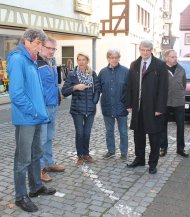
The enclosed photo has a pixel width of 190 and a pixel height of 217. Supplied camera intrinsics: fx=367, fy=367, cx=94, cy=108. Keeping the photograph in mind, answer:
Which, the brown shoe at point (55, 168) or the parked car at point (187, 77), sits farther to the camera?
the parked car at point (187, 77)

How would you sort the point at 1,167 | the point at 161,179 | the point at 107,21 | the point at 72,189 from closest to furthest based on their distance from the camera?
the point at 72,189 < the point at 161,179 < the point at 1,167 < the point at 107,21

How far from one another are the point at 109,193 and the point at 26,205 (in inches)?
44.0

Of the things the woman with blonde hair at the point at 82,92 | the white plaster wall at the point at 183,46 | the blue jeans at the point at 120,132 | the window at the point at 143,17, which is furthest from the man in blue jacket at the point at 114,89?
the white plaster wall at the point at 183,46

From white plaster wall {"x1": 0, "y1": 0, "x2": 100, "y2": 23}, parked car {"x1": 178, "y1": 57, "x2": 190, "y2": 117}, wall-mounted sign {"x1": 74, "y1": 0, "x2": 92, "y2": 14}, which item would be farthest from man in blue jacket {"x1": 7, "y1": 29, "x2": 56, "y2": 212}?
wall-mounted sign {"x1": 74, "y1": 0, "x2": 92, "y2": 14}

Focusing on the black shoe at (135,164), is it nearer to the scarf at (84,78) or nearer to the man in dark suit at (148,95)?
the man in dark suit at (148,95)

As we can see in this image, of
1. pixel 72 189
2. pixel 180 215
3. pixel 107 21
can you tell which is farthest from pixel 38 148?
A: pixel 107 21

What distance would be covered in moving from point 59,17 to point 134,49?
14377 mm

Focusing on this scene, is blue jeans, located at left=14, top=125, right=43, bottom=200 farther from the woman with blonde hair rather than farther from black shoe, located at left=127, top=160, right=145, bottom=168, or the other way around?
black shoe, located at left=127, top=160, right=145, bottom=168

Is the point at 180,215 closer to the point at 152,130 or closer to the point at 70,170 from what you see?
the point at 152,130

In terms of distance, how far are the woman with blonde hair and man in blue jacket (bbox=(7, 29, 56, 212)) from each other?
4.98 ft

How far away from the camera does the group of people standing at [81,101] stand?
382cm

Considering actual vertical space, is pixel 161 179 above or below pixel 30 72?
below

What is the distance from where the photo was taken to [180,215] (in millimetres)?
4086

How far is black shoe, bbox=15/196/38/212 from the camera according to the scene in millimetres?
4039
